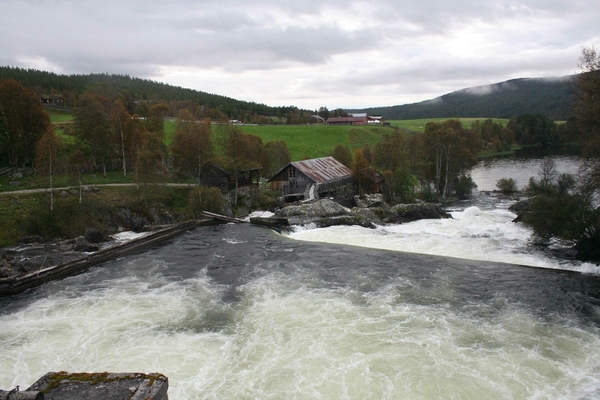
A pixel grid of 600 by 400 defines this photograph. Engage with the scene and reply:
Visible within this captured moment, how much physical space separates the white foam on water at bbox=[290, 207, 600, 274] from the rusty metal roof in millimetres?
14149

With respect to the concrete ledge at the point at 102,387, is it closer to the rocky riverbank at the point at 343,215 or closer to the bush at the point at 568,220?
the bush at the point at 568,220

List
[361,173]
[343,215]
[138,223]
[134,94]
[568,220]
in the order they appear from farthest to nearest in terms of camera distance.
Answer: [134,94], [361,173], [343,215], [138,223], [568,220]

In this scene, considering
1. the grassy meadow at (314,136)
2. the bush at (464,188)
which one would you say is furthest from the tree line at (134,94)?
the bush at (464,188)

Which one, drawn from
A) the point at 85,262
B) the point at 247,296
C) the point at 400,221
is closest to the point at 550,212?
the point at 400,221

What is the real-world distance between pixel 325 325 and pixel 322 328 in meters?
0.27

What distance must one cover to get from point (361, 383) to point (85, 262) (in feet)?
62.1

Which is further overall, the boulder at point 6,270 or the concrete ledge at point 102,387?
the boulder at point 6,270

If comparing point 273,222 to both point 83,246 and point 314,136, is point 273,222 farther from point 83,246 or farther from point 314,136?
point 314,136

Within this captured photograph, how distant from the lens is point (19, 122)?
147 feet

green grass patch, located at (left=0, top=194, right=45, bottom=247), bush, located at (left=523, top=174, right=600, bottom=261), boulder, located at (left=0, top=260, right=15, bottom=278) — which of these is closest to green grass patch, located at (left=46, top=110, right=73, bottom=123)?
green grass patch, located at (left=0, top=194, right=45, bottom=247)

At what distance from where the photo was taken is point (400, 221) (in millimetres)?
37406

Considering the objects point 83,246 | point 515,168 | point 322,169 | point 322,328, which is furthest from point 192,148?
point 515,168

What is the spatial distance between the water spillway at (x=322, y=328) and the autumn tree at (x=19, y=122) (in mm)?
30695

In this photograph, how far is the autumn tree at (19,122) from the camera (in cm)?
4384
